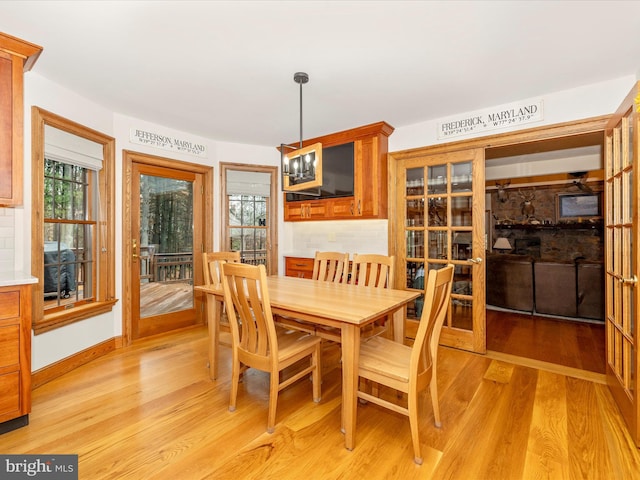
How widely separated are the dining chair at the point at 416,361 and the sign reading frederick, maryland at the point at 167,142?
3.22 metres

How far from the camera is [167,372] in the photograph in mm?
2826

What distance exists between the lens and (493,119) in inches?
124

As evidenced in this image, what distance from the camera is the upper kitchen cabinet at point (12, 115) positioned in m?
2.00

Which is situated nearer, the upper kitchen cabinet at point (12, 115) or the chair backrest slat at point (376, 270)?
the upper kitchen cabinet at point (12, 115)

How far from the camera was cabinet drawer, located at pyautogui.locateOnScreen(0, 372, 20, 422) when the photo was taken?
192 centimetres

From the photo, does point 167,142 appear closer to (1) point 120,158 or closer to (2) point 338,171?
(1) point 120,158

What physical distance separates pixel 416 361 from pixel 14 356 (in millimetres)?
2380

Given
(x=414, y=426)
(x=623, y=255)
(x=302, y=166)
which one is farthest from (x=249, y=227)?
(x=623, y=255)

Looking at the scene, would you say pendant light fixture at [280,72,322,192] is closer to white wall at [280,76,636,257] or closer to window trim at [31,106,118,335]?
white wall at [280,76,636,257]

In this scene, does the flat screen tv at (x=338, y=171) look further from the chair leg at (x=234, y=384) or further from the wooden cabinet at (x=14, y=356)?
the wooden cabinet at (x=14, y=356)

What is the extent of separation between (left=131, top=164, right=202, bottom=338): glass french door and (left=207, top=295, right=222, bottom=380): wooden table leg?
1.43 m

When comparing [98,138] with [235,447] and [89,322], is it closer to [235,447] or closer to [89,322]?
[89,322]

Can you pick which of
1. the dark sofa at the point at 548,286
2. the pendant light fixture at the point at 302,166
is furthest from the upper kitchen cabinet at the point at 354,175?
the dark sofa at the point at 548,286

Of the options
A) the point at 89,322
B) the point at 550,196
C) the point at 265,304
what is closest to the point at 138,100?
the point at 89,322
